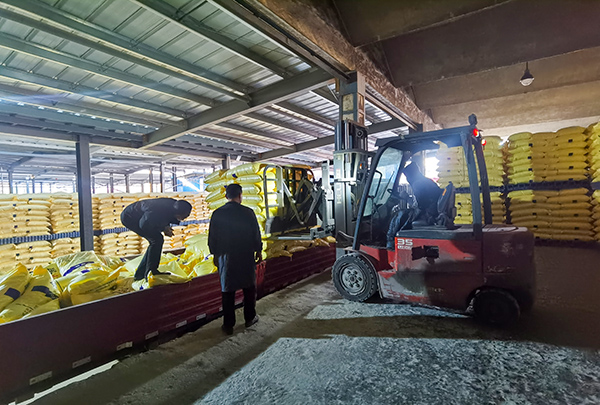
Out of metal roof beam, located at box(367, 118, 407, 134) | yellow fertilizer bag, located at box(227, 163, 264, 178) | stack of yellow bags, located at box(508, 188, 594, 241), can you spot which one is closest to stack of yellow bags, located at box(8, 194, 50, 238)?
yellow fertilizer bag, located at box(227, 163, 264, 178)

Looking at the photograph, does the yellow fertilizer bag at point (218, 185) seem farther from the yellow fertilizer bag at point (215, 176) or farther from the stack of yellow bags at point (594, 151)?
the stack of yellow bags at point (594, 151)

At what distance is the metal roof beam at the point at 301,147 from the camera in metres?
10.7

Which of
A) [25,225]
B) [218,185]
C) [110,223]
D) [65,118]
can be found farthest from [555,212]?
[25,225]

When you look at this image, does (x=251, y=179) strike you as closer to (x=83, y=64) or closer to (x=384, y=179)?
(x=384, y=179)

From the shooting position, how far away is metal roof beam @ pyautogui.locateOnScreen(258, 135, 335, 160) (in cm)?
1072

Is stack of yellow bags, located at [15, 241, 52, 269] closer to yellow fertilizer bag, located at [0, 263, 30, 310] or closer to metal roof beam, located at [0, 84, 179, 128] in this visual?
metal roof beam, located at [0, 84, 179, 128]

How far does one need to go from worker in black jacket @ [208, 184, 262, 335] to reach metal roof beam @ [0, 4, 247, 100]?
2777mm

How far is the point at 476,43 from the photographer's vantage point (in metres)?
5.88

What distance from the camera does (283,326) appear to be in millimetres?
3631

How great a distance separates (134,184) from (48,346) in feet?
71.3

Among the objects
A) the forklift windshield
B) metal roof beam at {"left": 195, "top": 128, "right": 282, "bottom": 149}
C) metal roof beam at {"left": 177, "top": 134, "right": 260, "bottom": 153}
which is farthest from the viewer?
metal roof beam at {"left": 177, "top": 134, "right": 260, "bottom": 153}

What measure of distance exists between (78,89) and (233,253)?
15.3 feet

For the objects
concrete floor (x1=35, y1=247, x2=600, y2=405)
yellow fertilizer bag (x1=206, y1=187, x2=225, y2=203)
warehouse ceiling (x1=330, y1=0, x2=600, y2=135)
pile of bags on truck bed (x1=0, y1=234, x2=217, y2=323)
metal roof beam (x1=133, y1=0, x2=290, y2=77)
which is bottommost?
concrete floor (x1=35, y1=247, x2=600, y2=405)

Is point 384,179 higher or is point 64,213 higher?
point 384,179
